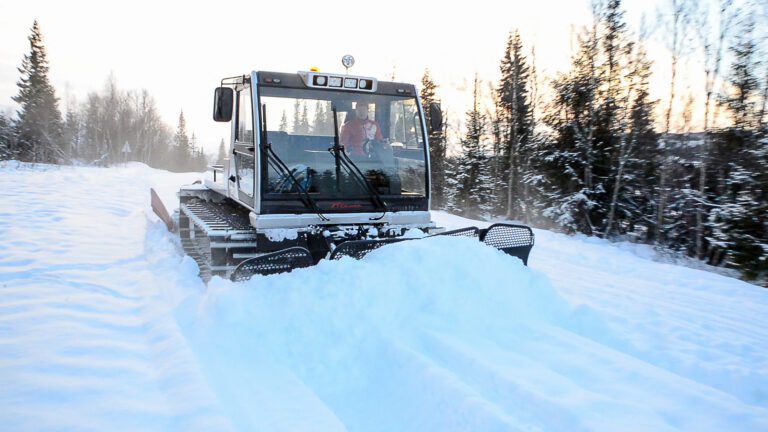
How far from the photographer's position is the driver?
543cm

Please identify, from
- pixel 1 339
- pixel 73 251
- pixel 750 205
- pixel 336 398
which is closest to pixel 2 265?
pixel 73 251

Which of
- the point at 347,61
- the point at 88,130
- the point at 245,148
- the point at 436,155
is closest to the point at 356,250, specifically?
the point at 245,148

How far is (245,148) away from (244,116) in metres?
0.38

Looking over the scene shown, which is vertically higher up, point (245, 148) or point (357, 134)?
point (357, 134)

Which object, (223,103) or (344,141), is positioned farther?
(344,141)

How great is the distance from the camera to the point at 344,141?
5.40m

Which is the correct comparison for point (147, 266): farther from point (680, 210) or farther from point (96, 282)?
point (680, 210)

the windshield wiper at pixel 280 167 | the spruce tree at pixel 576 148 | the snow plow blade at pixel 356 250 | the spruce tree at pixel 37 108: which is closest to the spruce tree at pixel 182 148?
the spruce tree at pixel 37 108

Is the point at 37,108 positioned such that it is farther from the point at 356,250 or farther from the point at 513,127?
the point at 356,250

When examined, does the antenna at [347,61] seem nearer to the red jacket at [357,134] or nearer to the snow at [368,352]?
the red jacket at [357,134]

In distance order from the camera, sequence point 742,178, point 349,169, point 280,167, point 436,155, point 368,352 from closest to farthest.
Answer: point 368,352 → point 280,167 → point 349,169 → point 742,178 → point 436,155

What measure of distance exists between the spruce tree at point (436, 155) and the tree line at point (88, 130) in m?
23.9

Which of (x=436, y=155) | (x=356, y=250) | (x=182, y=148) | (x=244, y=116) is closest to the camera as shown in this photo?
(x=356, y=250)

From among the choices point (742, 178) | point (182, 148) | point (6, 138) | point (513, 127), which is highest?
point (182, 148)
